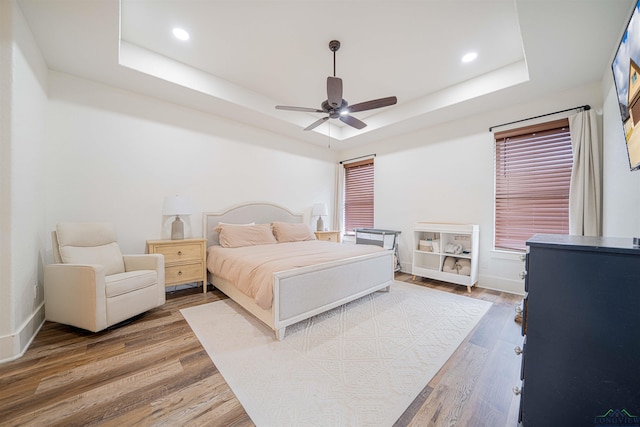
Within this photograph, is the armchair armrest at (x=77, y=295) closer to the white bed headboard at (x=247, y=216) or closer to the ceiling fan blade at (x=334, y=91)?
the white bed headboard at (x=247, y=216)

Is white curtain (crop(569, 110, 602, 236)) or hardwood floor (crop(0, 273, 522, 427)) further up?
white curtain (crop(569, 110, 602, 236))

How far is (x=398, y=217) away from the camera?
4684mm

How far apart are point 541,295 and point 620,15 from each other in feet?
7.81

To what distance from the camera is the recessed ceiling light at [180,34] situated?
2455 millimetres

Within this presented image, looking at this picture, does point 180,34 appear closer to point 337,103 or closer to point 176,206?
point 337,103

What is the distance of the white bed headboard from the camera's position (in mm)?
3717

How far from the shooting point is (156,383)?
1.56 metres

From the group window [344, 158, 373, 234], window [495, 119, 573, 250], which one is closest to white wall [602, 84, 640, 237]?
window [495, 119, 573, 250]

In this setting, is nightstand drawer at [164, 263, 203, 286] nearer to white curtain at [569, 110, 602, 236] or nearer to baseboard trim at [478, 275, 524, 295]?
baseboard trim at [478, 275, 524, 295]

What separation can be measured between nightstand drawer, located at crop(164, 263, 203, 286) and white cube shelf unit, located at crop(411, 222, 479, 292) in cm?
339

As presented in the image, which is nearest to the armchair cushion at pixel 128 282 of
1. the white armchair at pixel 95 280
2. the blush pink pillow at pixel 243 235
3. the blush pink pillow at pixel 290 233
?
the white armchair at pixel 95 280

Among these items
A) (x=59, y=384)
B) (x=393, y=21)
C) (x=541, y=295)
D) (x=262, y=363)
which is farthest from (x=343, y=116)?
(x=59, y=384)

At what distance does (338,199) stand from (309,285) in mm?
3571

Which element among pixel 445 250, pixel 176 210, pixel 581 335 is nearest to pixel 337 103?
pixel 581 335
